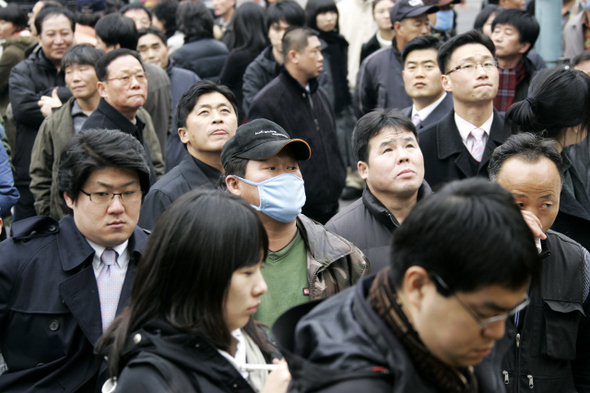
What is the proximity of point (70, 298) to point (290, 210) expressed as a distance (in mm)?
1096

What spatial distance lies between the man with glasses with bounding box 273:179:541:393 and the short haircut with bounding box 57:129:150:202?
174cm

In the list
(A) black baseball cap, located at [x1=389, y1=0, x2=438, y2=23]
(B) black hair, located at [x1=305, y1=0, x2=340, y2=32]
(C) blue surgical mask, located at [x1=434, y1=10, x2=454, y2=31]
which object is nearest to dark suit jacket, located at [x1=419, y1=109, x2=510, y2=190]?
(A) black baseball cap, located at [x1=389, y1=0, x2=438, y2=23]

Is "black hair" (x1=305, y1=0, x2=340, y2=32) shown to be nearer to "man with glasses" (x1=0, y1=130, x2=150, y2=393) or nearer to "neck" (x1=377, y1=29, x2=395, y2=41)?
"neck" (x1=377, y1=29, x2=395, y2=41)

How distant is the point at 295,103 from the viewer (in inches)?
235

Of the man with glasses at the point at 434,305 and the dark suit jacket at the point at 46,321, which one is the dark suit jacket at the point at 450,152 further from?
the man with glasses at the point at 434,305

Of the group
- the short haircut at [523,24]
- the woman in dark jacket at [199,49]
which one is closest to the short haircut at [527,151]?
the short haircut at [523,24]

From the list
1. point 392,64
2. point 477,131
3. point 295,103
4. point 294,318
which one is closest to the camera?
point 294,318

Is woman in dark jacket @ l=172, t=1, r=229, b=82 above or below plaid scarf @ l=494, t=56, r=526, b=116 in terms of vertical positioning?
above

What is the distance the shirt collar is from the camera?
4.64 meters

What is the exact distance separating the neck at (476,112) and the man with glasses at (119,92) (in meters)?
2.35

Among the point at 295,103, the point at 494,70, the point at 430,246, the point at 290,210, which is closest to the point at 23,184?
the point at 295,103

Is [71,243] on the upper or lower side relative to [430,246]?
lower

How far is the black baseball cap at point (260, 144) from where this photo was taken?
333cm

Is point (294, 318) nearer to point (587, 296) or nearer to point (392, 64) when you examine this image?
point (587, 296)
